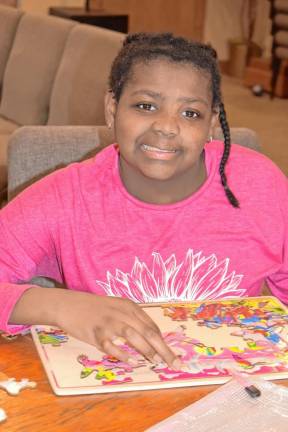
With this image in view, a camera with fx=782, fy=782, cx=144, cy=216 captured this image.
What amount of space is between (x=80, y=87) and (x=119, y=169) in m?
1.88

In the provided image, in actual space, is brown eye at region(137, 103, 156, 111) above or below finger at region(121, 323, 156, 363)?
above

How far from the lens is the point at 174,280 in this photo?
4.34 feet

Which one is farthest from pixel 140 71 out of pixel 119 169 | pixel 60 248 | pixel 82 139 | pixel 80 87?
pixel 80 87

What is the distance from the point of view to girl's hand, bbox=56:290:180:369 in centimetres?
98

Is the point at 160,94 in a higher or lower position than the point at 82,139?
higher

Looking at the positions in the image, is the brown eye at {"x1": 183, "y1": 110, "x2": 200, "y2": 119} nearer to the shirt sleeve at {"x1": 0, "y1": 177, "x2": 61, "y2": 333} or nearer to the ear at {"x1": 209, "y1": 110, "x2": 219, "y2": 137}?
the ear at {"x1": 209, "y1": 110, "x2": 219, "y2": 137}

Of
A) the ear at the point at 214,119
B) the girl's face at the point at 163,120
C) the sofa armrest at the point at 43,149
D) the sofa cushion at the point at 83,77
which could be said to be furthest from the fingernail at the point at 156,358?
the sofa cushion at the point at 83,77

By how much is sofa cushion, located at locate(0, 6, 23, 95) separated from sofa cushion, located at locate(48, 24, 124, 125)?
0.64 metres

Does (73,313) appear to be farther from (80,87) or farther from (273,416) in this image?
(80,87)

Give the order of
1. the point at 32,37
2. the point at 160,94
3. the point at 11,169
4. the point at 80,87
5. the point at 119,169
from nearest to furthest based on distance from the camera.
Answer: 1. the point at 160,94
2. the point at 119,169
3. the point at 11,169
4. the point at 80,87
5. the point at 32,37

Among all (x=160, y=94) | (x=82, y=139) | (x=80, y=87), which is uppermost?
(x=160, y=94)

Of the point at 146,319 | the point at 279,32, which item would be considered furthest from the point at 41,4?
the point at 146,319

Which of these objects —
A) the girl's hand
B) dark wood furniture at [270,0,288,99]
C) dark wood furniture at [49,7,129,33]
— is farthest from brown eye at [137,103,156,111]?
dark wood furniture at [270,0,288,99]

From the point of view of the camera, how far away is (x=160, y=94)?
1.26 meters
